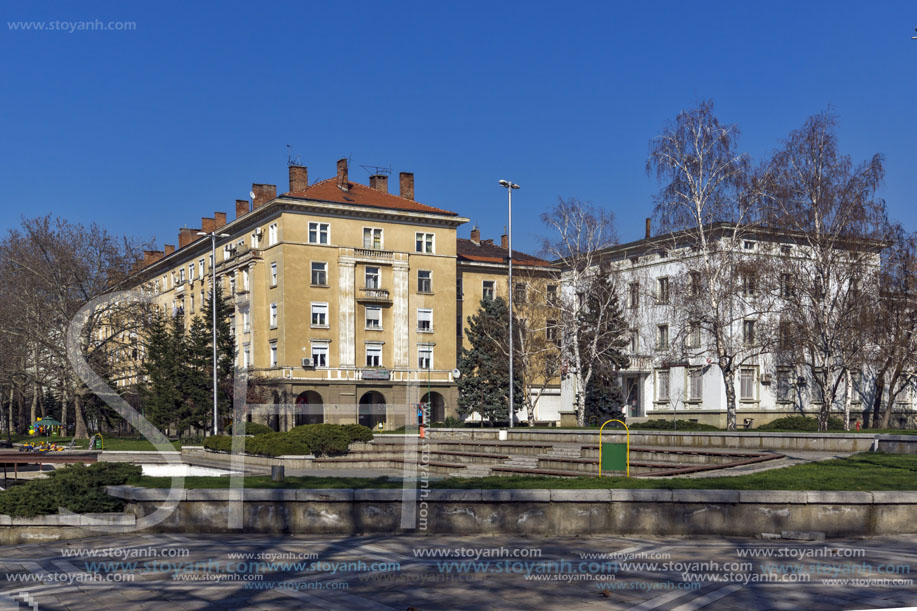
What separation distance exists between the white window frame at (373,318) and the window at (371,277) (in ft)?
4.94

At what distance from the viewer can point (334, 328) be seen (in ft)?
209

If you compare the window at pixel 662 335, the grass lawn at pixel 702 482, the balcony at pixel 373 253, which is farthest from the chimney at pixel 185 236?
the grass lawn at pixel 702 482

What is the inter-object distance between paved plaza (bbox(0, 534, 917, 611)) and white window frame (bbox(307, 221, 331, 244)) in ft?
167

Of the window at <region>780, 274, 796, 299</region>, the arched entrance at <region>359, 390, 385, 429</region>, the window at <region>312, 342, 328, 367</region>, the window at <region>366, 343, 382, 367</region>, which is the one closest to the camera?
the window at <region>780, 274, 796, 299</region>

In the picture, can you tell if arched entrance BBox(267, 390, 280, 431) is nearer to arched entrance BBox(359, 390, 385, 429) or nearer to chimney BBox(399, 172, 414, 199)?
arched entrance BBox(359, 390, 385, 429)

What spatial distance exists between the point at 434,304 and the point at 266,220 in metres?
13.4

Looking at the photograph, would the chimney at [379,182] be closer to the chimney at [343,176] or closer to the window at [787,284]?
the chimney at [343,176]

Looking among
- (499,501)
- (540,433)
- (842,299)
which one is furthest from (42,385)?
(499,501)

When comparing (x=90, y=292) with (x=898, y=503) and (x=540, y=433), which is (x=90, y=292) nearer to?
(x=540, y=433)

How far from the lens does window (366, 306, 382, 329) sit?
65.1 m

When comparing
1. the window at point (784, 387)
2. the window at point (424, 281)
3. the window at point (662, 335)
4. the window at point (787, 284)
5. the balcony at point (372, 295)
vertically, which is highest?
the window at point (424, 281)

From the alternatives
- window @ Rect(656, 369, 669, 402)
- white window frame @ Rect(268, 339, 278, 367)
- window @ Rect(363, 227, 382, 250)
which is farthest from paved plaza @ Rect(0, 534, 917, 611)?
window @ Rect(363, 227, 382, 250)

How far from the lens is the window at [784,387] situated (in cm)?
5262

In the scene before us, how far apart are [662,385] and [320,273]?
940 inches
